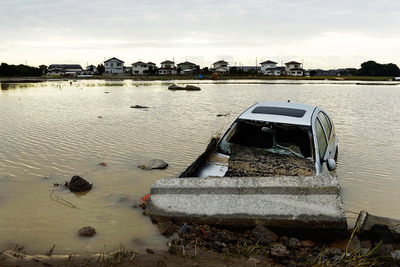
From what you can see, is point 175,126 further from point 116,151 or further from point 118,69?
point 118,69

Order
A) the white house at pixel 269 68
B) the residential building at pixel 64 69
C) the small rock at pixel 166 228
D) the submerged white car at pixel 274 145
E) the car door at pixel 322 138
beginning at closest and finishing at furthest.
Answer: the small rock at pixel 166 228 → the submerged white car at pixel 274 145 → the car door at pixel 322 138 → the residential building at pixel 64 69 → the white house at pixel 269 68

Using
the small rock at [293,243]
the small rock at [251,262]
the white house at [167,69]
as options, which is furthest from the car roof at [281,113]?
the white house at [167,69]

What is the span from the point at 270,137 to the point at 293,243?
2.99 meters

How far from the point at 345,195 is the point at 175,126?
917 centimetres

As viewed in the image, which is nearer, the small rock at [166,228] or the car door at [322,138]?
the small rock at [166,228]

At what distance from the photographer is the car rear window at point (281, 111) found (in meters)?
6.84

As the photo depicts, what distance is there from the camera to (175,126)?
14.8 meters

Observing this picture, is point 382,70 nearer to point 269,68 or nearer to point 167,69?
point 269,68

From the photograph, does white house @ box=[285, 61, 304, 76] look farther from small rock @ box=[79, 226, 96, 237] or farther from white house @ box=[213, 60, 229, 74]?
small rock @ box=[79, 226, 96, 237]

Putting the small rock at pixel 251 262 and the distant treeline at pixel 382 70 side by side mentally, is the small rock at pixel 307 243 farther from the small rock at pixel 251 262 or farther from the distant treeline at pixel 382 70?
the distant treeline at pixel 382 70

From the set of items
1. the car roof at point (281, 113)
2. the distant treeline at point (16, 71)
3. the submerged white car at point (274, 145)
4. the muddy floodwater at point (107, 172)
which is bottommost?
the muddy floodwater at point (107, 172)

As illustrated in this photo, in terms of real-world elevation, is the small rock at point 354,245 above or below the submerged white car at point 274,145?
below

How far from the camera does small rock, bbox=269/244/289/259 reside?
3.98 meters

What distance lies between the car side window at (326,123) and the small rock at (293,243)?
11.6ft
